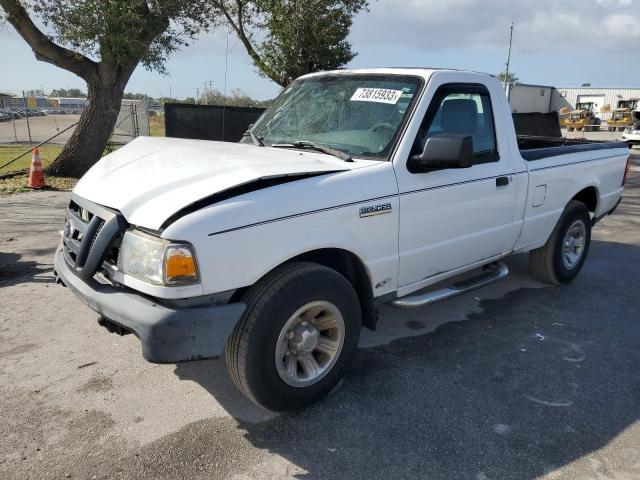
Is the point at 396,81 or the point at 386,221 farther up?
the point at 396,81

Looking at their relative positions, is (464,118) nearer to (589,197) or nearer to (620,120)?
(589,197)

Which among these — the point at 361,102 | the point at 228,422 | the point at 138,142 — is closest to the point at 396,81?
the point at 361,102

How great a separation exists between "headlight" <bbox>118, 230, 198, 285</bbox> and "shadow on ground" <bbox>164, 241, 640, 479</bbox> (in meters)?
0.95

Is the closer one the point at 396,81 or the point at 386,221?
the point at 386,221

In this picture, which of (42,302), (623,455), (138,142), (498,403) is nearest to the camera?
(623,455)

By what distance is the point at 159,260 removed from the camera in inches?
102

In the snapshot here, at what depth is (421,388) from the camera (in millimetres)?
3436

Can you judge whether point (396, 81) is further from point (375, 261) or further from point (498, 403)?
point (498, 403)

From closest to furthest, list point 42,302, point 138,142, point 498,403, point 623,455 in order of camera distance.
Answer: point 623,455, point 498,403, point 138,142, point 42,302

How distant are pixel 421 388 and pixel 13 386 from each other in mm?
2617

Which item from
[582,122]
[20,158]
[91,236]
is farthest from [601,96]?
[91,236]

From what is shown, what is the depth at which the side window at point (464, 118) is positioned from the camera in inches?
145

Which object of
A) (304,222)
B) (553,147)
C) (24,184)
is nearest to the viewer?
(304,222)

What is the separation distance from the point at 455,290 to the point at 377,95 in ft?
5.08
